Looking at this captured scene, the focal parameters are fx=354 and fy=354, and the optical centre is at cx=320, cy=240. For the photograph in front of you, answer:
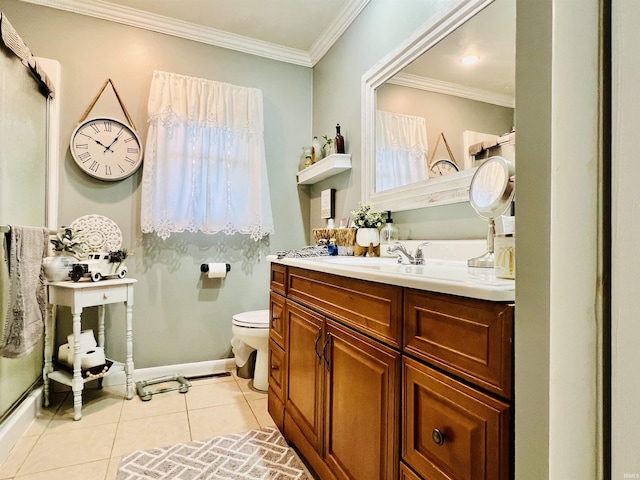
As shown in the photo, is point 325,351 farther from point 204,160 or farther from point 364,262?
point 204,160

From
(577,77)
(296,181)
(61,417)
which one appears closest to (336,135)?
(296,181)

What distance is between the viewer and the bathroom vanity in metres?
0.67

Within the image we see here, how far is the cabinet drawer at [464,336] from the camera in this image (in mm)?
646

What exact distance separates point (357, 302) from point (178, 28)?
2.57 metres

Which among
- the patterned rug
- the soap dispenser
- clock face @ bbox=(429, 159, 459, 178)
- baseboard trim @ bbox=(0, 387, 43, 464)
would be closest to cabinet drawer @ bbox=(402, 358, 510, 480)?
the patterned rug

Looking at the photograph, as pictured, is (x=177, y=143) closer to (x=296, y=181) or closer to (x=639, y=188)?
(x=296, y=181)

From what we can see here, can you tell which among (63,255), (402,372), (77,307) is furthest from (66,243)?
(402,372)

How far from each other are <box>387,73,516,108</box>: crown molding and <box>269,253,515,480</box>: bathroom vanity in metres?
0.66

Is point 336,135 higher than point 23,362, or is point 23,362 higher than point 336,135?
point 336,135

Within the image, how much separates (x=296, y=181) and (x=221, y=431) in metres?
1.93

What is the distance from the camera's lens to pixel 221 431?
6.08 ft

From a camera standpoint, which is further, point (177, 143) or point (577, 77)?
point (177, 143)

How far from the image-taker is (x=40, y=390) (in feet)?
6.81

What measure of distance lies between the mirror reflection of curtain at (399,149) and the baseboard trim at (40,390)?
182 centimetres
